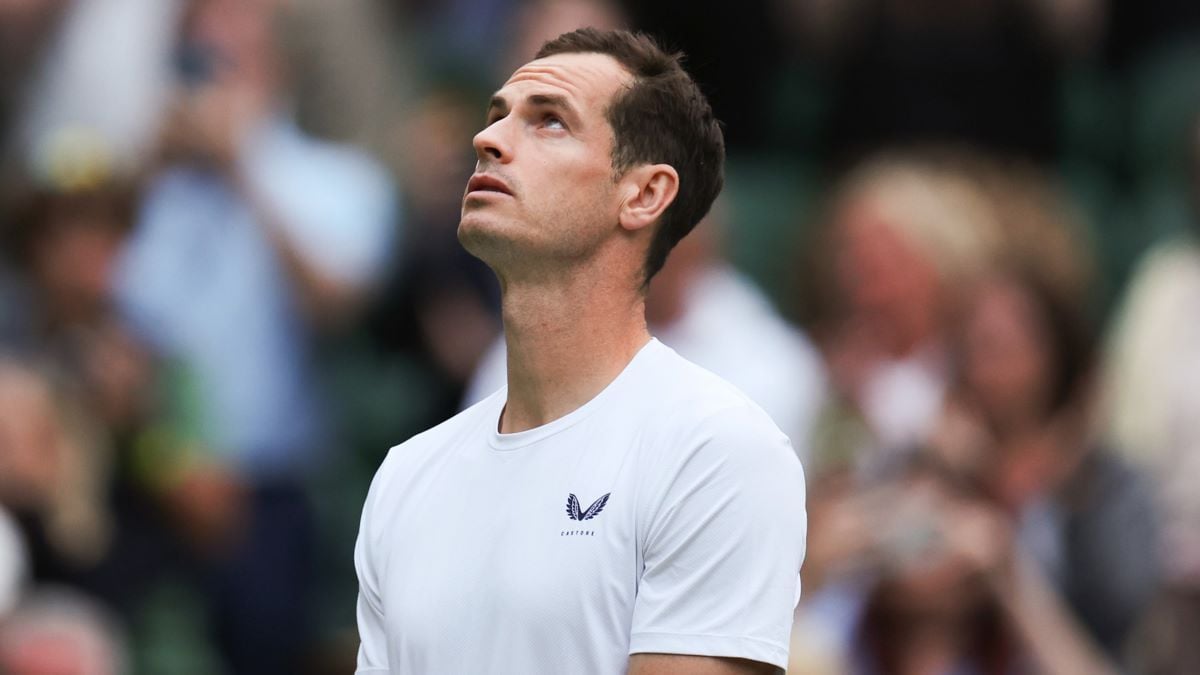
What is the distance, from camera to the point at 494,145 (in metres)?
3.40

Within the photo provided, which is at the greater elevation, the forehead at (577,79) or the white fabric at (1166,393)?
the white fabric at (1166,393)

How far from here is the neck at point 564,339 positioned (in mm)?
3395

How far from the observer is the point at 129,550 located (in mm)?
6945

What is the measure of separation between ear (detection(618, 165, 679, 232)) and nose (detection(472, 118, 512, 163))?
0.68 feet

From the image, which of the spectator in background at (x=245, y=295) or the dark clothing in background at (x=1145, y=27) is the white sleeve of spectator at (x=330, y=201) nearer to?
the spectator in background at (x=245, y=295)

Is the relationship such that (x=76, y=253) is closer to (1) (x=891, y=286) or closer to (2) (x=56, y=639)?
(2) (x=56, y=639)

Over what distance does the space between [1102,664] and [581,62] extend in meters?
4.00

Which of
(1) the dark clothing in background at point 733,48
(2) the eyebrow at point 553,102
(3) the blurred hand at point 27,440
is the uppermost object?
(1) the dark clothing in background at point 733,48

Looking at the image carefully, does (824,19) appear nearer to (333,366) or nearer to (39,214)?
(333,366)

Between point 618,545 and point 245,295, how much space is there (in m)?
4.58

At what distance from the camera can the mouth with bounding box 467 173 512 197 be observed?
3.38 metres

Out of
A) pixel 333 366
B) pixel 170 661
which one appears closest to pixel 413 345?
pixel 333 366

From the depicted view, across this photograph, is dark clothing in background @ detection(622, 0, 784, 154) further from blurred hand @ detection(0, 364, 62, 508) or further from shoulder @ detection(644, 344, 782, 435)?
shoulder @ detection(644, 344, 782, 435)

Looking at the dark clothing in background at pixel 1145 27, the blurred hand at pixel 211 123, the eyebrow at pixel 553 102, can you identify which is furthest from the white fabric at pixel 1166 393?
the eyebrow at pixel 553 102
